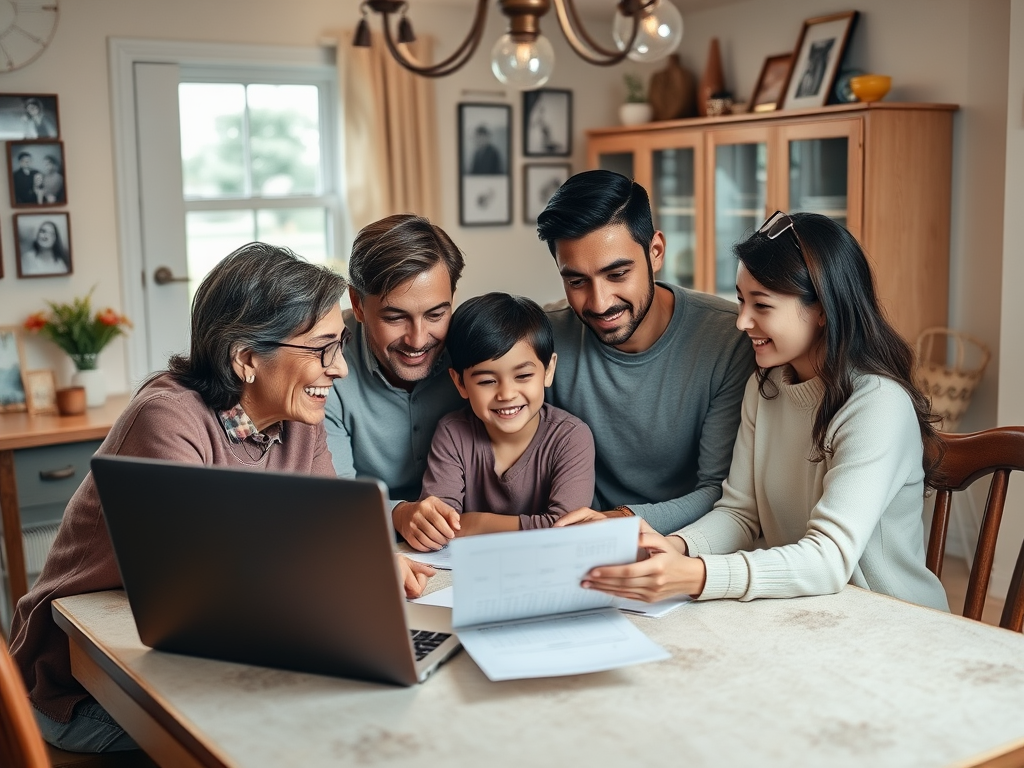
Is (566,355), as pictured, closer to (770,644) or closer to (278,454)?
(278,454)

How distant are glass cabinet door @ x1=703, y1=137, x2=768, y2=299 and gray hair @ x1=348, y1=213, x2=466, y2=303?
2.58m

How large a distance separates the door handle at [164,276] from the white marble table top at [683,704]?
10.0 ft

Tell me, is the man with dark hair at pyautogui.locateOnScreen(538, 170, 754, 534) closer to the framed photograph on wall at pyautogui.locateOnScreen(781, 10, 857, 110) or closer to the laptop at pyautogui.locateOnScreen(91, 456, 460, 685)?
the laptop at pyautogui.locateOnScreen(91, 456, 460, 685)

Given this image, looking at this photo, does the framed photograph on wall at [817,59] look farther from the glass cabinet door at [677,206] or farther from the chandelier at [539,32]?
the chandelier at [539,32]

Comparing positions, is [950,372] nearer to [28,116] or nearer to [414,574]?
[414,574]

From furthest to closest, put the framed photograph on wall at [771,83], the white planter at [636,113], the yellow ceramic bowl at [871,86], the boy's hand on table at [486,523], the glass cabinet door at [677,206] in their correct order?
the white planter at [636,113], the glass cabinet door at [677,206], the framed photograph on wall at [771,83], the yellow ceramic bowl at [871,86], the boy's hand on table at [486,523]

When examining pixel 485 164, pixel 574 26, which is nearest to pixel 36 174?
pixel 485 164

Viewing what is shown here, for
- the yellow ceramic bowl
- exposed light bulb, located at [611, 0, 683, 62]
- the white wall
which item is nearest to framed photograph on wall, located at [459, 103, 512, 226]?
the yellow ceramic bowl

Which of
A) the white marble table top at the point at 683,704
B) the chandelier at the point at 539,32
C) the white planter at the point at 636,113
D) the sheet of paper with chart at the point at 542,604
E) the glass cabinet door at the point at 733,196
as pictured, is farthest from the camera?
the white planter at the point at 636,113

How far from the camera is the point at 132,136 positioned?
4.25 m

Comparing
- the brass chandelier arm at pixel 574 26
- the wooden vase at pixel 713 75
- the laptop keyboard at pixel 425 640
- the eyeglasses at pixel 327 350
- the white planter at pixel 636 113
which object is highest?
the wooden vase at pixel 713 75

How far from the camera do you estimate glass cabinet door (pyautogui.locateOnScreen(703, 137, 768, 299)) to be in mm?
4531

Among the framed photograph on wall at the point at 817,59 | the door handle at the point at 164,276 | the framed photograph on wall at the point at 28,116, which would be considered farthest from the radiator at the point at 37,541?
the framed photograph on wall at the point at 817,59

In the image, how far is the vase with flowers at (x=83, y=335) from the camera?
12.9 ft
